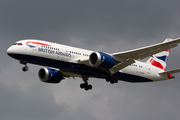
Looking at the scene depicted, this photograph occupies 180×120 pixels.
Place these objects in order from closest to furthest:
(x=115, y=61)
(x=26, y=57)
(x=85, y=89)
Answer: (x=26, y=57) → (x=115, y=61) → (x=85, y=89)

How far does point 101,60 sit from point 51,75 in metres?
12.2

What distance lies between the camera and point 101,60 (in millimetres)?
43031

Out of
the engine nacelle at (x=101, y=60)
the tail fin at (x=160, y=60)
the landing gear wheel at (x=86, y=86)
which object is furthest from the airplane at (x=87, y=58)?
the tail fin at (x=160, y=60)

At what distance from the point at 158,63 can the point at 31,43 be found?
76.0ft

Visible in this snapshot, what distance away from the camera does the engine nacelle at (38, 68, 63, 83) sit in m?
52.2

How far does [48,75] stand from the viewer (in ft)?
171

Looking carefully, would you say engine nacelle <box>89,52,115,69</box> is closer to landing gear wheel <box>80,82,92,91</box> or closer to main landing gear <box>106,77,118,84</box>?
main landing gear <box>106,77,118,84</box>

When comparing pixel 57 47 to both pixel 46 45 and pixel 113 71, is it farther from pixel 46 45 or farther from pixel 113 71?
pixel 113 71

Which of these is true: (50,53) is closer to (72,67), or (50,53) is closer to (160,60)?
(72,67)

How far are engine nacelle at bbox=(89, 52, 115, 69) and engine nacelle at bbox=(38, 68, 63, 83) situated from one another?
10.3 metres

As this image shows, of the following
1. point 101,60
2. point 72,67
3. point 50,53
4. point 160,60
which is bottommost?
point 72,67

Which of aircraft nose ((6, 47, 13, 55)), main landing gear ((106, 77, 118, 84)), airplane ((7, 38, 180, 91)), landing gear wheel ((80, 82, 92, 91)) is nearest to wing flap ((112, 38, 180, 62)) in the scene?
airplane ((7, 38, 180, 91))

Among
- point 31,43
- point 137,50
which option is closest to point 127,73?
point 137,50

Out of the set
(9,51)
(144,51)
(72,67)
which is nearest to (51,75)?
(72,67)
